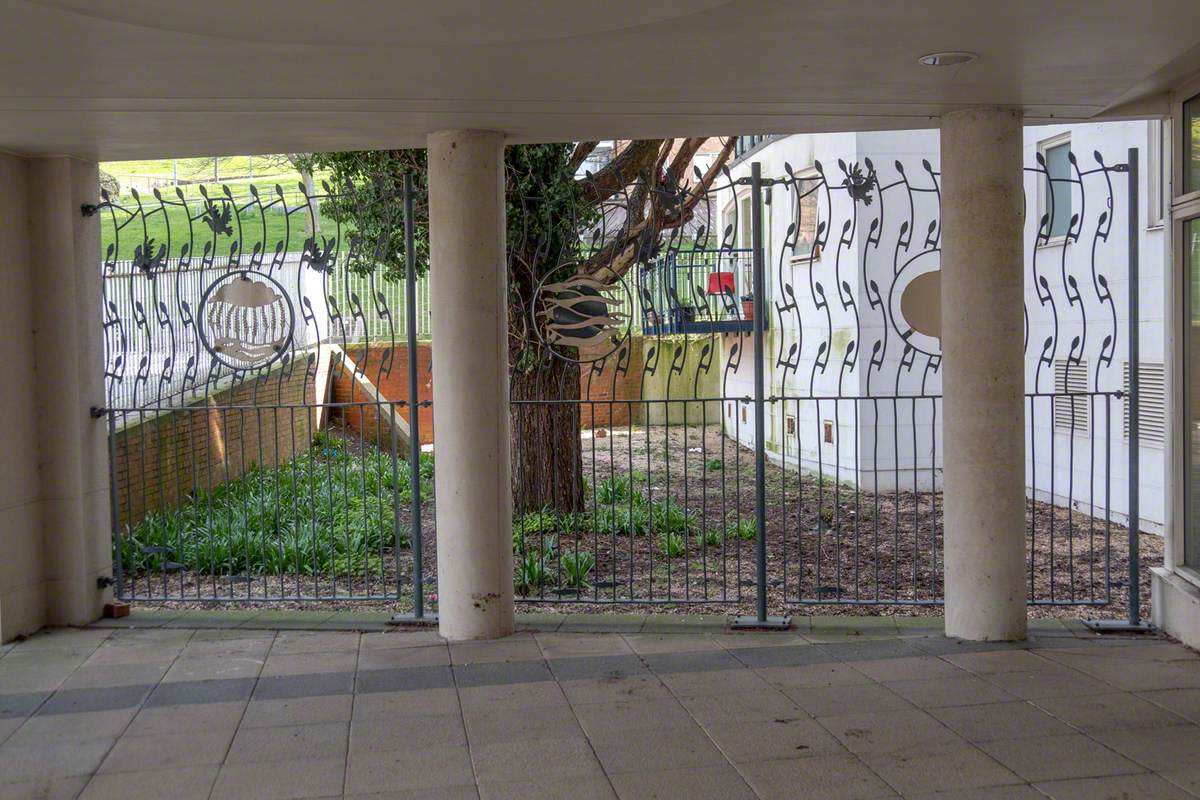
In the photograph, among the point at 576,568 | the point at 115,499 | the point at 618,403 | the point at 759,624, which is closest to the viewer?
the point at 759,624

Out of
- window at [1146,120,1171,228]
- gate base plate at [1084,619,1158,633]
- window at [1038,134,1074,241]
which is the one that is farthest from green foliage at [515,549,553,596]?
window at [1038,134,1074,241]

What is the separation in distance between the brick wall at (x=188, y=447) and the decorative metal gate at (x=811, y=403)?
7.52 ft

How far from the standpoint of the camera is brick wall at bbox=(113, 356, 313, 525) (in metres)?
9.09

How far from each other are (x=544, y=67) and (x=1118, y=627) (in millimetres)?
4652

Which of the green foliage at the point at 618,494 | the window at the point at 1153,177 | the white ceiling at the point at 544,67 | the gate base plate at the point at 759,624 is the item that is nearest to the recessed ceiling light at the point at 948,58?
the white ceiling at the point at 544,67

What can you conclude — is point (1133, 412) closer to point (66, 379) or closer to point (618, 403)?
point (618, 403)

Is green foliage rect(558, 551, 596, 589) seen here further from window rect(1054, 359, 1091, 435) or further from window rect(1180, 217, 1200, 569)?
window rect(1054, 359, 1091, 435)

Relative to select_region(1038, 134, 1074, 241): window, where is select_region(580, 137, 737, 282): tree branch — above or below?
below

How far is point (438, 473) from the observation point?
22.3 ft

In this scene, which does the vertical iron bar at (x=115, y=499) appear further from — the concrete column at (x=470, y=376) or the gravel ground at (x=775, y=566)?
Answer: the concrete column at (x=470, y=376)

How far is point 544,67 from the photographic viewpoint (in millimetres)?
5262

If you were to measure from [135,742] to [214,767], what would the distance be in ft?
1.86

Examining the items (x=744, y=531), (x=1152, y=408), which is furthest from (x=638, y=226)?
(x=1152, y=408)

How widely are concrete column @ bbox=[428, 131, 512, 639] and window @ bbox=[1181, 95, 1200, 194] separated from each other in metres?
3.88
